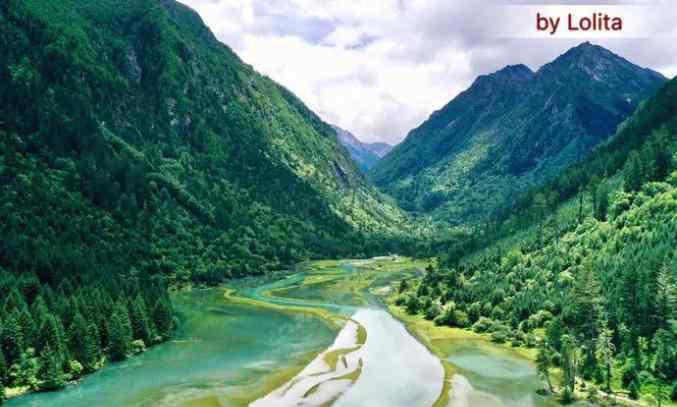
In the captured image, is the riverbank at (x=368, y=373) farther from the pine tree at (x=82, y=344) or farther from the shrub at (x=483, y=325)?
the pine tree at (x=82, y=344)

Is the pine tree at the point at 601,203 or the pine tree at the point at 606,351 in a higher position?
the pine tree at the point at 601,203

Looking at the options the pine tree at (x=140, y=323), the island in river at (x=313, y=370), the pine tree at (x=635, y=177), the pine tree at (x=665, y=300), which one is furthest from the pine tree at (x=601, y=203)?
the pine tree at (x=140, y=323)

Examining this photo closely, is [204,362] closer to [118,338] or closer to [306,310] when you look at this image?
[118,338]

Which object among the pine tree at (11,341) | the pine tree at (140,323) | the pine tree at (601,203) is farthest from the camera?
the pine tree at (601,203)

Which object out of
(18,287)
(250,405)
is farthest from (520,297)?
(18,287)

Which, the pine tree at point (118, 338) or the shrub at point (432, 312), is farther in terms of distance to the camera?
the shrub at point (432, 312)

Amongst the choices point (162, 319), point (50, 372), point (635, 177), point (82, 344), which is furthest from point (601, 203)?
point (50, 372)

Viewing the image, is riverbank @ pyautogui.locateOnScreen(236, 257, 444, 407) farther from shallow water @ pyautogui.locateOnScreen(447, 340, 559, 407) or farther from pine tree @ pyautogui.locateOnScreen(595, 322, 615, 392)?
pine tree @ pyautogui.locateOnScreen(595, 322, 615, 392)
